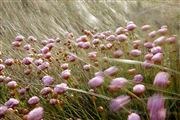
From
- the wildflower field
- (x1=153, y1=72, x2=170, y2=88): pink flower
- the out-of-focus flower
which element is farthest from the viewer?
the wildflower field

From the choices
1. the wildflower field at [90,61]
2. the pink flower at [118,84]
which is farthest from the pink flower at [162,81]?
the pink flower at [118,84]

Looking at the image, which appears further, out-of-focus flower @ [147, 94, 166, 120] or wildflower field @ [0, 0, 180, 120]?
wildflower field @ [0, 0, 180, 120]

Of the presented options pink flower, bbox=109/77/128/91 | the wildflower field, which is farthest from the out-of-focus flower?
pink flower, bbox=109/77/128/91

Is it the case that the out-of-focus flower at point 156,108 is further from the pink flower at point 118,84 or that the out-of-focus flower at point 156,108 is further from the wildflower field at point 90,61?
the pink flower at point 118,84

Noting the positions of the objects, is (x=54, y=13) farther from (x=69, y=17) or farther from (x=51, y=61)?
(x=51, y=61)

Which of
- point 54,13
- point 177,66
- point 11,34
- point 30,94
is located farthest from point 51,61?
point 54,13

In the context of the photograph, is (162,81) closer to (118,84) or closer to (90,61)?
(118,84)

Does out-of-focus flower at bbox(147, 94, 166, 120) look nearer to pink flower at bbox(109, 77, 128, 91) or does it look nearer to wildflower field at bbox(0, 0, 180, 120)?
wildflower field at bbox(0, 0, 180, 120)

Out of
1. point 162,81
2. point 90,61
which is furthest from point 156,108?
point 90,61
